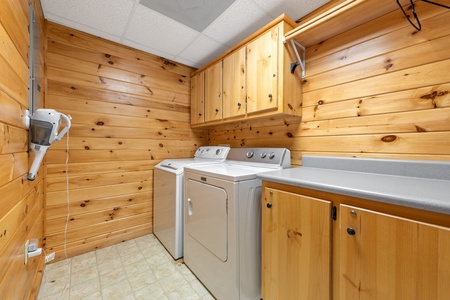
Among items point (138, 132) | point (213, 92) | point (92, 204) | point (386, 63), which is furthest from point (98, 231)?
point (386, 63)

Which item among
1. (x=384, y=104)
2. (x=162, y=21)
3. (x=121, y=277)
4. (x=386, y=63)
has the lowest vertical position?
(x=121, y=277)

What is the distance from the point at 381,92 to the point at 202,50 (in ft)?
5.93

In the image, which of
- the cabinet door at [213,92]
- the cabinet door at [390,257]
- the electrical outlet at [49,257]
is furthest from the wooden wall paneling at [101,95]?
the cabinet door at [390,257]

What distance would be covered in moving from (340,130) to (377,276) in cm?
101

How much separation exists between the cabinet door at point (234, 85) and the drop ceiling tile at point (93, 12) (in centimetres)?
97

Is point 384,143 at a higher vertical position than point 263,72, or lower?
lower

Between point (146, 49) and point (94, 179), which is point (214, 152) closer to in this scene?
point (94, 179)

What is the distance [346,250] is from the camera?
2.77 feet

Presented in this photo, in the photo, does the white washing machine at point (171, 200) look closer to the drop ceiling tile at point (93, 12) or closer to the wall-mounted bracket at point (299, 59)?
the wall-mounted bracket at point (299, 59)

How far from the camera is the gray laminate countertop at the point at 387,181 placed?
69 cm

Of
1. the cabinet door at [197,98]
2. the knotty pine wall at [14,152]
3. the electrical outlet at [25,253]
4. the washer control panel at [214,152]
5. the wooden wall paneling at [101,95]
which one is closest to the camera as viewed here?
the knotty pine wall at [14,152]

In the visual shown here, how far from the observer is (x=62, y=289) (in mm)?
1446

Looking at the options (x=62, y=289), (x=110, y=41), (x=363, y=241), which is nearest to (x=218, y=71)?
(x=110, y=41)

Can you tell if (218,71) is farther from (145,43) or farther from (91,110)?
(91,110)
